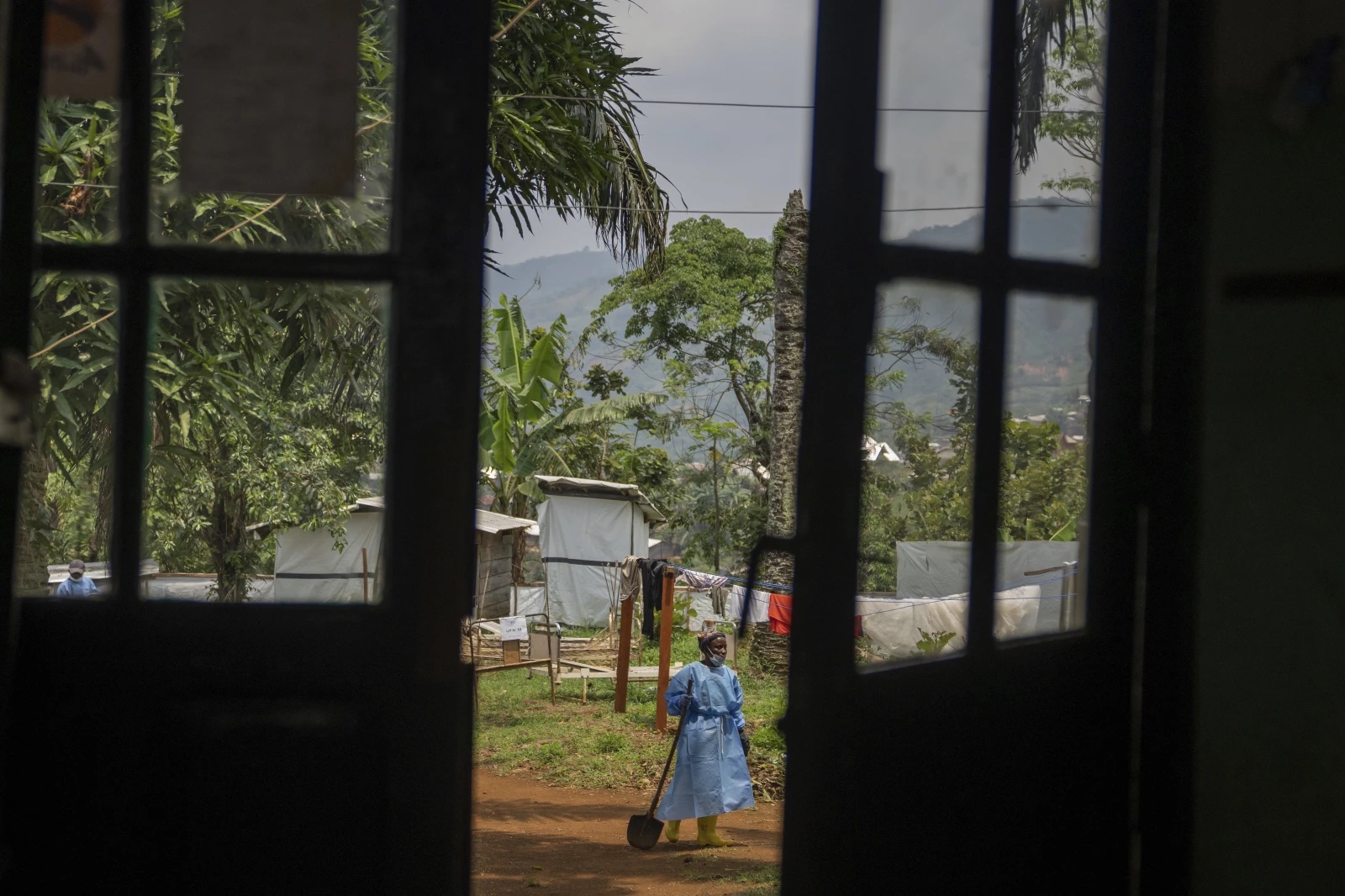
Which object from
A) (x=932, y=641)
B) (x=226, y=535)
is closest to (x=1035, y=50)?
(x=932, y=641)

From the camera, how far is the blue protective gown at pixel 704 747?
Result: 7359 millimetres

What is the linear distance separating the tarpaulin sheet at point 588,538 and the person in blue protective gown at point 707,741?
30.1 ft

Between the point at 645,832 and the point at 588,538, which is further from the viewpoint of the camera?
the point at 588,538

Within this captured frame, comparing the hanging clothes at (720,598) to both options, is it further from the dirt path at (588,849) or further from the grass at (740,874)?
the grass at (740,874)

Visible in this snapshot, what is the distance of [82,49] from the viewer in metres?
1.25

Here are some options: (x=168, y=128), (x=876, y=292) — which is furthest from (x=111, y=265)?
(x=876, y=292)

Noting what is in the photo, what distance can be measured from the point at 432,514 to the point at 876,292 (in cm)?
57

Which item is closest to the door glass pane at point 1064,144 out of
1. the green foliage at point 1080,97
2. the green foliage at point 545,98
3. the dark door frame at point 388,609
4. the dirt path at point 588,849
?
the green foliage at point 1080,97

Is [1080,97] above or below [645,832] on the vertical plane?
A: above

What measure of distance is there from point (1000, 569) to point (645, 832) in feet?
21.4

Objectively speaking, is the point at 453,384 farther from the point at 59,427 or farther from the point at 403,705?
the point at 59,427

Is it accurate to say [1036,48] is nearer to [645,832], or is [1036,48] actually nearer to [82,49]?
[82,49]

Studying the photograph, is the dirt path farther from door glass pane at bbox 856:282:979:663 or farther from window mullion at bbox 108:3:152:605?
window mullion at bbox 108:3:152:605

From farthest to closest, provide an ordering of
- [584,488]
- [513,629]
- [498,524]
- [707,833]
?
[584,488]
[498,524]
[513,629]
[707,833]
